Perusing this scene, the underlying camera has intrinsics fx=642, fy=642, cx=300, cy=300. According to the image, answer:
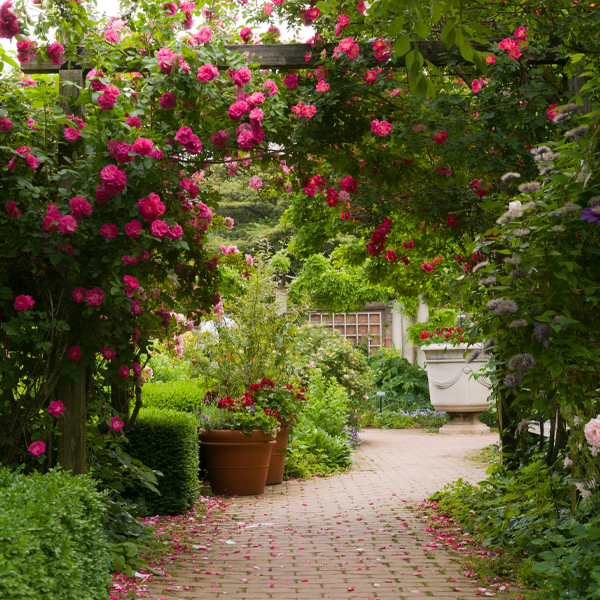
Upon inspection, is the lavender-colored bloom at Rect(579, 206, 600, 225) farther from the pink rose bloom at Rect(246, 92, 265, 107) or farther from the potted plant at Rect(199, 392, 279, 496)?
the potted plant at Rect(199, 392, 279, 496)

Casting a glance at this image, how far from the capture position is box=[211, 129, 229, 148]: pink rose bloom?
11.6 feet

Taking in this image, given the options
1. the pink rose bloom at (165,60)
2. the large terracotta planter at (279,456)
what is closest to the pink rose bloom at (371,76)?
the pink rose bloom at (165,60)

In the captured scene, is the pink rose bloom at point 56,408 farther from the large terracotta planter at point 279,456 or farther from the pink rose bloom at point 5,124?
the large terracotta planter at point 279,456

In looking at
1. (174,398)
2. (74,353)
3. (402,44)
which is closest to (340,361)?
(174,398)

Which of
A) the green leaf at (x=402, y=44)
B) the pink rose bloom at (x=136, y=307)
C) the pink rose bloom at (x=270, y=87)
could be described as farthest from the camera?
the pink rose bloom at (x=270, y=87)

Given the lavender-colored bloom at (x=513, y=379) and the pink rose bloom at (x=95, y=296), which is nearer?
the lavender-colored bloom at (x=513, y=379)

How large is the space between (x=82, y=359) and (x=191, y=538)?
1.60 meters

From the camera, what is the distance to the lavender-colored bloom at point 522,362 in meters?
2.62

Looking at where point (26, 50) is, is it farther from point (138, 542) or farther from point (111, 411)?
point (138, 542)

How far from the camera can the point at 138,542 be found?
3.70 metres

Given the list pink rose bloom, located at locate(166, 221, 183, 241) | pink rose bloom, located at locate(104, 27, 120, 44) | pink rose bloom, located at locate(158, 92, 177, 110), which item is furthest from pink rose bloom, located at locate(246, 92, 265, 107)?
pink rose bloom, located at locate(166, 221, 183, 241)

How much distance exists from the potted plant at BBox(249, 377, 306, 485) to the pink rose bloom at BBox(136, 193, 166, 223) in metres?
3.28

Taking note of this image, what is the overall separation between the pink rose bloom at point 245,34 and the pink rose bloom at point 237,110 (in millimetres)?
849

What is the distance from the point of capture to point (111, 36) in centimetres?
333
